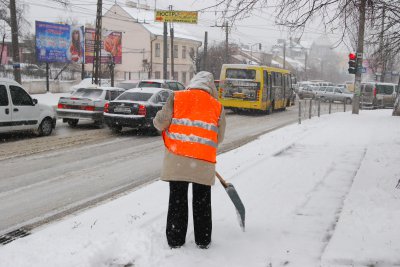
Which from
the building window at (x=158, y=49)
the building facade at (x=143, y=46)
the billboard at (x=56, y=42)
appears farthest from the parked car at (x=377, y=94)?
the building window at (x=158, y=49)

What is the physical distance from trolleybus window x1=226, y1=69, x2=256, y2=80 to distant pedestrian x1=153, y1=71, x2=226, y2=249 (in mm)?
19432

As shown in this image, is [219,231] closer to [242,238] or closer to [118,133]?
[242,238]

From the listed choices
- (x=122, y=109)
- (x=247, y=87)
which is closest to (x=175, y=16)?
(x=247, y=87)

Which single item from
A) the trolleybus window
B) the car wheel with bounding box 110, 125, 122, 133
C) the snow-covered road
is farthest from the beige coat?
the trolleybus window

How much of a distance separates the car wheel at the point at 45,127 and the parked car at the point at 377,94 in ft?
85.8

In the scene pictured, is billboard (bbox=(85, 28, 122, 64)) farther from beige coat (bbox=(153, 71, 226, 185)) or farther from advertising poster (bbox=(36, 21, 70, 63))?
beige coat (bbox=(153, 71, 226, 185))

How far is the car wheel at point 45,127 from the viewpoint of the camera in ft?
45.3

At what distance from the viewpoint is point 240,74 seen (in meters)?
24.0

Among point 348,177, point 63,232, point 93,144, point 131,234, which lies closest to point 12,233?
point 63,232

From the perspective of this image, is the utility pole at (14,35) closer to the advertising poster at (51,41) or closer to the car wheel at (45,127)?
the car wheel at (45,127)

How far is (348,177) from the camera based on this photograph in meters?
7.77

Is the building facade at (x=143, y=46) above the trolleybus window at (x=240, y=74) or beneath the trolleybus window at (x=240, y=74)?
above

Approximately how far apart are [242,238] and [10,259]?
2.26m

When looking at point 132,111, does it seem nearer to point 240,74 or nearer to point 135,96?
point 135,96
